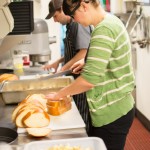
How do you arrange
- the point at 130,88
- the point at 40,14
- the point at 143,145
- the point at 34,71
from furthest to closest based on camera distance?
the point at 40,14 < the point at 143,145 < the point at 34,71 < the point at 130,88

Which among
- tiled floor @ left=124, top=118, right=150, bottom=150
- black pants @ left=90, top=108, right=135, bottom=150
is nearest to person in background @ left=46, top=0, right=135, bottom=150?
black pants @ left=90, top=108, right=135, bottom=150

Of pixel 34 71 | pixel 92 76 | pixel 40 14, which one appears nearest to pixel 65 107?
pixel 92 76

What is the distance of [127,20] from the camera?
4.10m

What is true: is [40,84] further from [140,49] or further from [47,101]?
[140,49]

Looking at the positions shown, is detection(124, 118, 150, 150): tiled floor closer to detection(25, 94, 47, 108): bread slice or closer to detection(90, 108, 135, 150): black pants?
detection(90, 108, 135, 150): black pants

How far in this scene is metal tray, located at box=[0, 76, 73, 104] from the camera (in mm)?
1952

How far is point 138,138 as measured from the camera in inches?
137

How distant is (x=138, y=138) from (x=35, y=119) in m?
2.28

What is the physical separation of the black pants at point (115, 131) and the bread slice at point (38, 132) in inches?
17.1

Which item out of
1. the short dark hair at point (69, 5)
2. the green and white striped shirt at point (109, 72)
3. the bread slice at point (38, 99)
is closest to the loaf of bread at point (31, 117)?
the bread slice at point (38, 99)

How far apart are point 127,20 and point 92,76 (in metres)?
2.74

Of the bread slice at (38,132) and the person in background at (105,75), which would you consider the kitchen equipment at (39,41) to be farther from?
the bread slice at (38,132)

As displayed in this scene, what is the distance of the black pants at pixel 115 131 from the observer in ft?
5.71

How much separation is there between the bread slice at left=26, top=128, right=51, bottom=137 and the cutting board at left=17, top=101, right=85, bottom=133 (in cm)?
7
